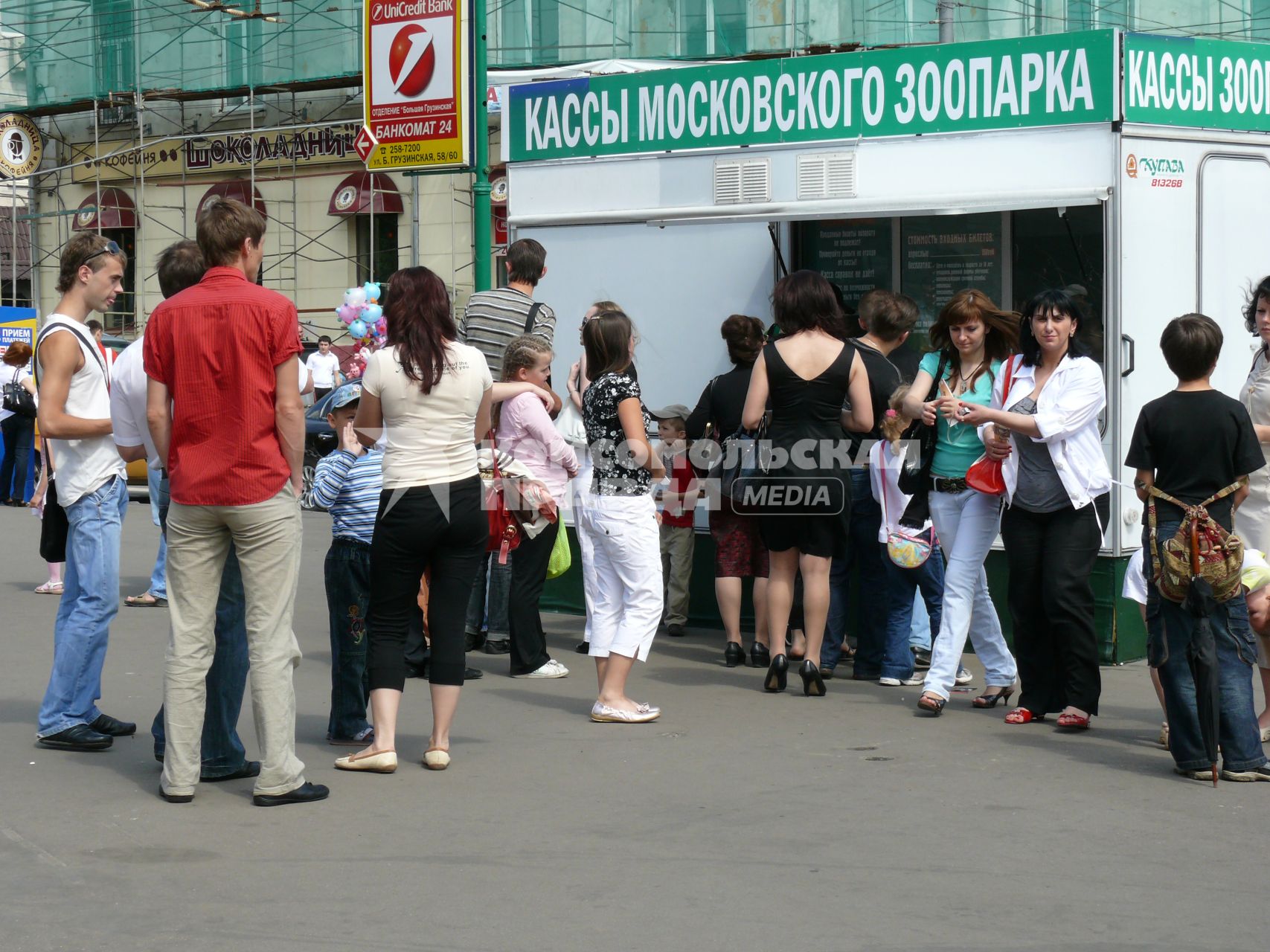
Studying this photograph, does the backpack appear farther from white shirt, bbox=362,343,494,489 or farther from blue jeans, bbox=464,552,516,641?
blue jeans, bbox=464,552,516,641

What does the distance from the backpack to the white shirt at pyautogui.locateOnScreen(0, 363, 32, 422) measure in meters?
13.9

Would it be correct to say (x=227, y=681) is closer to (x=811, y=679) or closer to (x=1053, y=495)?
(x=811, y=679)

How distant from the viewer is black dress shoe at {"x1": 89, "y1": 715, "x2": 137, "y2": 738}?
22.1 feet

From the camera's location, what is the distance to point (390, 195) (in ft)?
93.7

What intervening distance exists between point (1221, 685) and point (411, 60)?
918 cm

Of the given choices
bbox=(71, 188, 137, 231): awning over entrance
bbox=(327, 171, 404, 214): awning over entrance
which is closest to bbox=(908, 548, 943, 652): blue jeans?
bbox=(327, 171, 404, 214): awning over entrance

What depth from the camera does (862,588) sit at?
8.28 meters

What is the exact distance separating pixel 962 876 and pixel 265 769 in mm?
2335

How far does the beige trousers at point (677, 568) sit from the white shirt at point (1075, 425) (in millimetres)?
3136

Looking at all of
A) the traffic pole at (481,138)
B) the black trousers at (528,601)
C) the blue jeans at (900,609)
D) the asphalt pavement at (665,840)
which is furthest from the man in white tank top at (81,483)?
the traffic pole at (481,138)

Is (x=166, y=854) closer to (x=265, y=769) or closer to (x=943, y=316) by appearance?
(x=265, y=769)

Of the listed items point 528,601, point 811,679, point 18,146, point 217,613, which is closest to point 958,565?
point 811,679

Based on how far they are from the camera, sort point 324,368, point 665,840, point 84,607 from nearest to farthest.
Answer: point 665,840 < point 84,607 < point 324,368

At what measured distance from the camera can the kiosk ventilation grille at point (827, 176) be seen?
29.5 ft
